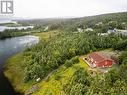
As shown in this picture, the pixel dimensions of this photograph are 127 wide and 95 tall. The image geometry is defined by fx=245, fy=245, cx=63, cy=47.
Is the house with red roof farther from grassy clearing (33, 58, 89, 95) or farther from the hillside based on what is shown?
the hillside

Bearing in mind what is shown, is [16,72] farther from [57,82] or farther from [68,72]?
[57,82]

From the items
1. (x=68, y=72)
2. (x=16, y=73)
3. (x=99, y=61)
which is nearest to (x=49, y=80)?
(x=68, y=72)

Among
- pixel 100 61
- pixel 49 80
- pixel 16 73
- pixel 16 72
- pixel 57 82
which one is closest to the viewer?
pixel 57 82

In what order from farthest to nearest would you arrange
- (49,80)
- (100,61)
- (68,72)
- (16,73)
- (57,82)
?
(16,73) < (100,61) < (68,72) < (49,80) < (57,82)

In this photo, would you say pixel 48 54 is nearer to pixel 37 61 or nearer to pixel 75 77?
pixel 37 61

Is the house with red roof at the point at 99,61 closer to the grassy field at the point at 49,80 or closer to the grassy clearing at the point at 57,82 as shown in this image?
the grassy field at the point at 49,80

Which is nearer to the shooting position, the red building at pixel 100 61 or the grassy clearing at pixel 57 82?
the grassy clearing at pixel 57 82

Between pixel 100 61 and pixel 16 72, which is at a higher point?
pixel 100 61

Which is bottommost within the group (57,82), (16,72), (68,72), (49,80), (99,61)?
(16,72)

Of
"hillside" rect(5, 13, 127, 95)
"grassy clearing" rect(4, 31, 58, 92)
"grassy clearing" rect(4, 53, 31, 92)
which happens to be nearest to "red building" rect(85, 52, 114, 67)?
"hillside" rect(5, 13, 127, 95)

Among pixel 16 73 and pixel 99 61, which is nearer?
pixel 99 61

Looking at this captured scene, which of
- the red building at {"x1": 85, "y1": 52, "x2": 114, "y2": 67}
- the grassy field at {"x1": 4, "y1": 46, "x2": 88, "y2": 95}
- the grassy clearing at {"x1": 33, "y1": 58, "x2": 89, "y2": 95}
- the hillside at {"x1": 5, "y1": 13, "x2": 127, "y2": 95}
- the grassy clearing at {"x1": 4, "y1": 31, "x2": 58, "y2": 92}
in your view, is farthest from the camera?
the red building at {"x1": 85, "y1": 52, "x2": 114, "y2": 67}

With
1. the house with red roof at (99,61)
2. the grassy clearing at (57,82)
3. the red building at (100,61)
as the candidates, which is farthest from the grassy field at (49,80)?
the red building at (100,61)

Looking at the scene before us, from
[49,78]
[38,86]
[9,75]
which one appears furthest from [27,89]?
[9,75]
